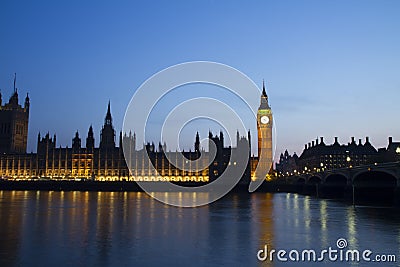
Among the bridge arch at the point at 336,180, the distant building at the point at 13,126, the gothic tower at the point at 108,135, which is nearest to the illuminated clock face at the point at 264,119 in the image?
the gothic tower at the point at 108,135

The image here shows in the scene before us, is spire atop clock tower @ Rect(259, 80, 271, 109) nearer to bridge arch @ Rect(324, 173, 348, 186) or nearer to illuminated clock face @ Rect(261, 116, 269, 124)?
illuminated clock face @ Rect(261, 116, 269, 124)

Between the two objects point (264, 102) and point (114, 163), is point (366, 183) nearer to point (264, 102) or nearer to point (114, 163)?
point (114, 163)

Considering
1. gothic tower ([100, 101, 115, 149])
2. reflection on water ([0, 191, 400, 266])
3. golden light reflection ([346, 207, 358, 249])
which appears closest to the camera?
reflection on water ([0, 191, 400, 266])

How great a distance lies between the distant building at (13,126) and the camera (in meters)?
116

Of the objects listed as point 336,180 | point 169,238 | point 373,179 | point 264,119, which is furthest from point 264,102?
point 169,238

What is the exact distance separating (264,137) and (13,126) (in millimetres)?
72376

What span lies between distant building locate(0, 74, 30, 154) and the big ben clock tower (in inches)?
2677

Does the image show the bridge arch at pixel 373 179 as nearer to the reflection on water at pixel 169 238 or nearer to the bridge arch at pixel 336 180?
the bridge arch at pixel 336 180

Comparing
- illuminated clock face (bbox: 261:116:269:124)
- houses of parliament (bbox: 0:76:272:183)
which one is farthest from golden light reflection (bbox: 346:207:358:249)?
illuminated clock face (bbox: 261:116:269:124)

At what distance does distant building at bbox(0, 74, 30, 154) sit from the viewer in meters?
116

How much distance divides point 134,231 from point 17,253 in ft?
21.9

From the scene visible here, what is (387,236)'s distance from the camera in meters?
19.3

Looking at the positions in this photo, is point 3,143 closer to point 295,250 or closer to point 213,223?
point 213,223

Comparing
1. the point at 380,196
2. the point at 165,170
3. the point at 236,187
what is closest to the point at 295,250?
the point at 380,196
